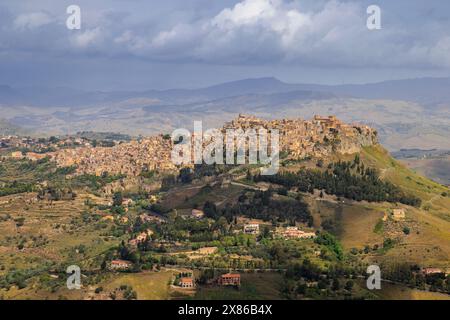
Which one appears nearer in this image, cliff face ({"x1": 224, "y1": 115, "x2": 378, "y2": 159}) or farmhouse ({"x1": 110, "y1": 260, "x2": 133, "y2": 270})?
farmhouse ({"x1": 110, "y1": 260, "x2": 133, "y2": 270})

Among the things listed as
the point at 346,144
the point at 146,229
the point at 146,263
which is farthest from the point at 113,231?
the point at 346,144

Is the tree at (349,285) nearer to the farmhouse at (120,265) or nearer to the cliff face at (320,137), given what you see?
the farmhouse at (120,265)

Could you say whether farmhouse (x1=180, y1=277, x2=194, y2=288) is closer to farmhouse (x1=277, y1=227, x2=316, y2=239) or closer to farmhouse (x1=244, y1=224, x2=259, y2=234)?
farmhouse (x1=244, y1=224, x2=259, y2=234)

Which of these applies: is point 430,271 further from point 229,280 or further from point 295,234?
point 229,280

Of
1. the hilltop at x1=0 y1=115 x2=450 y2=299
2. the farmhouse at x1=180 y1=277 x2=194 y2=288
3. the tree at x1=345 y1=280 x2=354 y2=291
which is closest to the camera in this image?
the farmhouse at x1=180 y1=277 x2=194 y2=288

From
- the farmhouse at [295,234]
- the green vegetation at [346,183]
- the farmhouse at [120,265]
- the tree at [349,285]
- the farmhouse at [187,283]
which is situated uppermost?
the green vegetation at [346,183]

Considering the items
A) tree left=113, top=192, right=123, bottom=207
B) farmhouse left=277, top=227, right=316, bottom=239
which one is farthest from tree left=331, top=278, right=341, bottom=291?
tree left=113, top=192, right=123, bottom=207

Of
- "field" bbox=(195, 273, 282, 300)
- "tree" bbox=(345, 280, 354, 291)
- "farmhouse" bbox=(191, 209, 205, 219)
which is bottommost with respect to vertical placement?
"tree" bbox=(345, 280, 354, 291)

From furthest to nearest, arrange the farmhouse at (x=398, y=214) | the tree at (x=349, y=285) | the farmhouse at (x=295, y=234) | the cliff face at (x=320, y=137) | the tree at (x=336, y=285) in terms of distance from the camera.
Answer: the cliff face at (x=320, y=137) → the farmhouse at (x=398, y=214) → the farmhouse at (x=295, y=234) → the tree at (x=349, y=285) → the tree at (x=336, y=285)

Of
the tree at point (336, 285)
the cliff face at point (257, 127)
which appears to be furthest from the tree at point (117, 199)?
the tree at point (336, 285)
